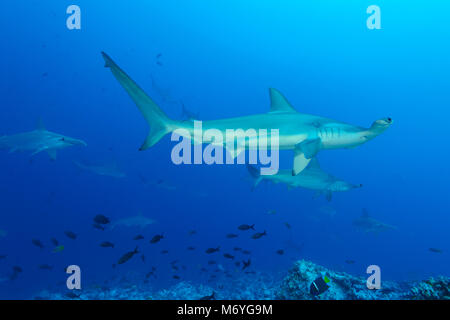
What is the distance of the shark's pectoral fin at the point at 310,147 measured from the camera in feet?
15.2

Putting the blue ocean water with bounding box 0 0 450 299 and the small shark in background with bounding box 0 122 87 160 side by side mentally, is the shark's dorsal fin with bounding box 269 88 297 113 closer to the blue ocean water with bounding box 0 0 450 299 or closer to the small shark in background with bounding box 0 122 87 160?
the small shark in background with bounding box 0 122 87 160

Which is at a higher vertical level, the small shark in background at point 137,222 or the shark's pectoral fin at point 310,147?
the shark's pectoral fin at point 310,147

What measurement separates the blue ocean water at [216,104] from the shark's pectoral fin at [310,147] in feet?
126

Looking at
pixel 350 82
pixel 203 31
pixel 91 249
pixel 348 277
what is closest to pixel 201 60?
pixel 203 31

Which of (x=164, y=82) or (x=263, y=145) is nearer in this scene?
(x=263, y=145)

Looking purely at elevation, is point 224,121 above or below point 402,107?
below

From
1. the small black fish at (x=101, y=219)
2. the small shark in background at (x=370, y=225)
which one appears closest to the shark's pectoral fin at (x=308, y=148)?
the small black fish at (x=101, y=219)

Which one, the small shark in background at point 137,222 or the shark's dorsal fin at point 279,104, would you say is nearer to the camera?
the shark's dorsal fin at point 279,104

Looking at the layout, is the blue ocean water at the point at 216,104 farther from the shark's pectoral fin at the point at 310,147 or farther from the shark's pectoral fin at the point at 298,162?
the shark's pectoral fin at the point at 310,147

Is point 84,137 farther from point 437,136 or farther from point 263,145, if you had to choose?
point 437,136

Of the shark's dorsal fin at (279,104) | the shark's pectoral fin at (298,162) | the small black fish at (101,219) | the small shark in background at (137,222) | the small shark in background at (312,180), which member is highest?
the shark's dorsal fin at (279,104)

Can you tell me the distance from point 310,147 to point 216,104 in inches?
3702

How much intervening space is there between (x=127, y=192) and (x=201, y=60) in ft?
161
